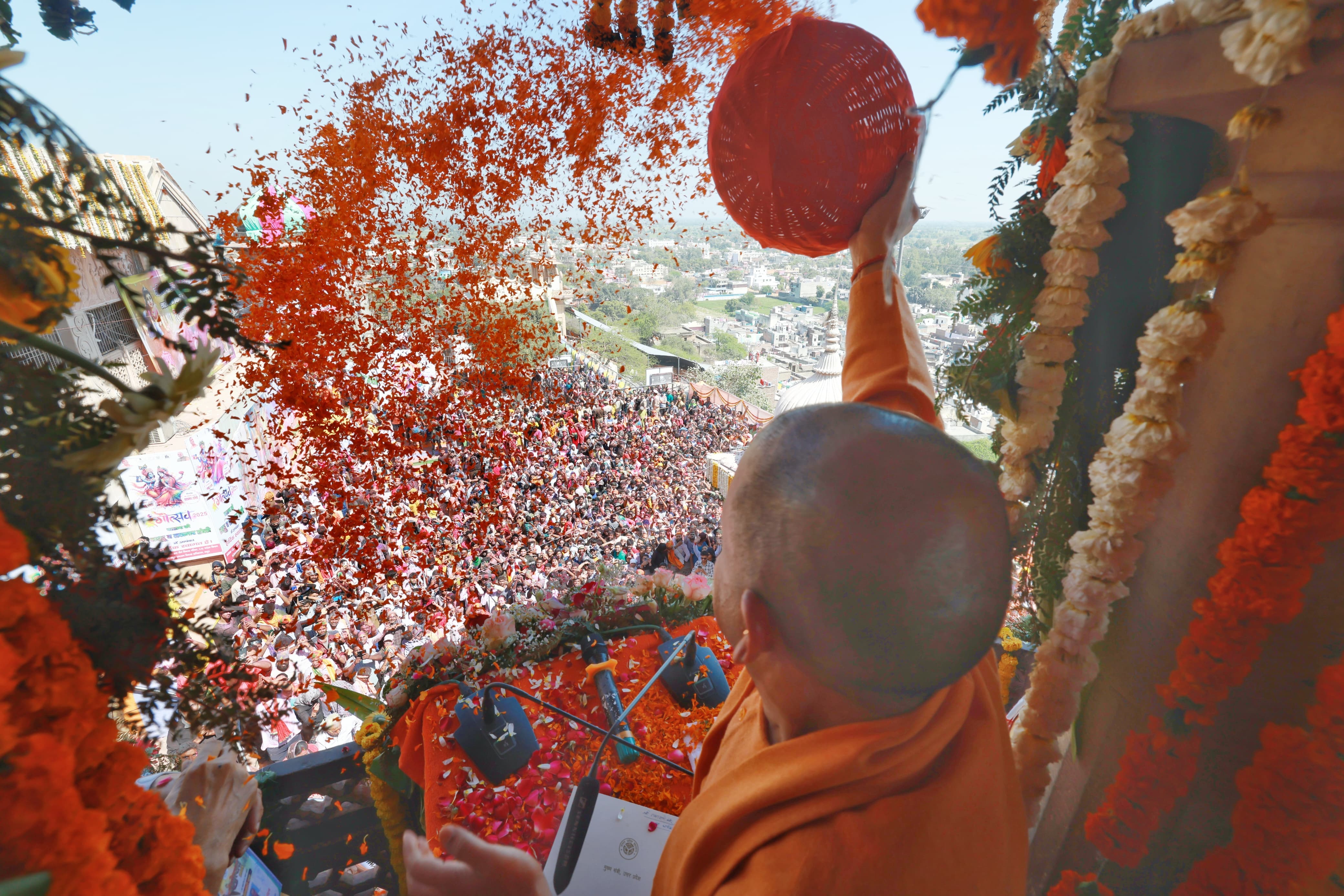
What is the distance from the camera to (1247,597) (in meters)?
0.86

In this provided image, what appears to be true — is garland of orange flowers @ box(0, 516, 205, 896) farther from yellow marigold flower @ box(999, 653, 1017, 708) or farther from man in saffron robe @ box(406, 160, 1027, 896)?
yellow marigold flower @ box(999, 653, 1017, 708)

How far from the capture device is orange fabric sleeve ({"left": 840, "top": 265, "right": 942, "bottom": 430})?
1.12 m

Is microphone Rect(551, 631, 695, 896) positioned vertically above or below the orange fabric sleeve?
below

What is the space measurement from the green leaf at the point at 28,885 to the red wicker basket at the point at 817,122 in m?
1.34

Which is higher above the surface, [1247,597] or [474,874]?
[1247,597]

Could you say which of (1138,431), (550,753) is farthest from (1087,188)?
(550,753)

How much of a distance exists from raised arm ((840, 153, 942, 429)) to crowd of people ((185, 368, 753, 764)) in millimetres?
1405

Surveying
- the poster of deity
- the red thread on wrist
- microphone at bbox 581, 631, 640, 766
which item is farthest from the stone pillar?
the poster of deity

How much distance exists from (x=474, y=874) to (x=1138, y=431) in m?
1.21

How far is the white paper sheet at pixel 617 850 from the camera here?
1.11 meters

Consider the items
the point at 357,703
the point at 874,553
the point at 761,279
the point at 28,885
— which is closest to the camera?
the point at 28,885

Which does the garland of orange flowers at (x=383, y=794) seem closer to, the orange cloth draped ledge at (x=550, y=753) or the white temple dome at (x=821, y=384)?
the orange cloth draped ledge at (x=550, y=753)

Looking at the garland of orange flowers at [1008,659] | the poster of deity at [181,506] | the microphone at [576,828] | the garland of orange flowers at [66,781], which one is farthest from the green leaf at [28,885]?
the poster of deity at [181,506]

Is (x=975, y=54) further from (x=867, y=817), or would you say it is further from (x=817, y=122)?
(x=867, y=817)
